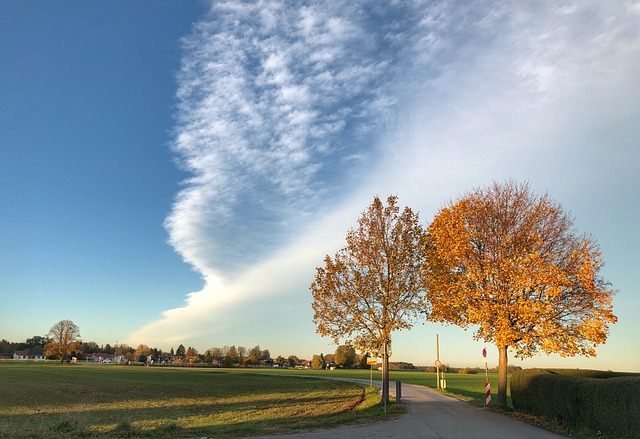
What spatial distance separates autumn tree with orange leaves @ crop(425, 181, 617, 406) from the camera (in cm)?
1989

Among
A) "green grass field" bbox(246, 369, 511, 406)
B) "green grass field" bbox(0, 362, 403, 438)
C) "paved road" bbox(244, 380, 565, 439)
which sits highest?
"paved road" bbox(244, 380, 565, 439)

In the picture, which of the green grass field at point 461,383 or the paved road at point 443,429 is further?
the green grass field at point 461,383

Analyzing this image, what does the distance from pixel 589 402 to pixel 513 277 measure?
21.0ft

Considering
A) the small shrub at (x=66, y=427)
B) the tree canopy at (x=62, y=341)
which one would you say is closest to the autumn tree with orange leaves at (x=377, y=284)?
the small shrub at (x=66, y=427)

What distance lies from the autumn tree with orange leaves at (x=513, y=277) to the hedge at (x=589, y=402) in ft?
6.64

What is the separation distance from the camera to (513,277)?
20484 millimetres

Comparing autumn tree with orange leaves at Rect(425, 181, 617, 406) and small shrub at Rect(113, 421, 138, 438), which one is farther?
autumn tree with orange leaves at Rect(425, 181, 617, 406)

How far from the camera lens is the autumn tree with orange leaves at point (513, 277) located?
65.3ft

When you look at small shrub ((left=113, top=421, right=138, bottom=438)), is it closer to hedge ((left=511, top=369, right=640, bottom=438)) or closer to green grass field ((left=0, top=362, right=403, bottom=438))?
green grass field ((left=0, top=362, right=403, bottom=438))

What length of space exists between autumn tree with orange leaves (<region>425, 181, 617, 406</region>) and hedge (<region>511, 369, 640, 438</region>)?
202cm

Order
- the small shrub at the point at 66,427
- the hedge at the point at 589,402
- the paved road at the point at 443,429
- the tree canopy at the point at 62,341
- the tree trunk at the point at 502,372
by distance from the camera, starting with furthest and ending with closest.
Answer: the tree canopy at the point at 62,341 < the tree trunk at the point at 502,372 < the paved road at the point at 443,429 < the small shrub at the point at 66,427 < the hedge at the point at 589,402

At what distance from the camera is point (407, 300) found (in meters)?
24.1

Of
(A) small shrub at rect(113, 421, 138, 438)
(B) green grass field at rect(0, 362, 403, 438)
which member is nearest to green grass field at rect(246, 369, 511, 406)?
(B) green grass field at rect(0, 362, 403, 438)

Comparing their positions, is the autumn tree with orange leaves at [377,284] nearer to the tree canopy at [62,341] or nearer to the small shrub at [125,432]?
the small shrub at [125,432]
